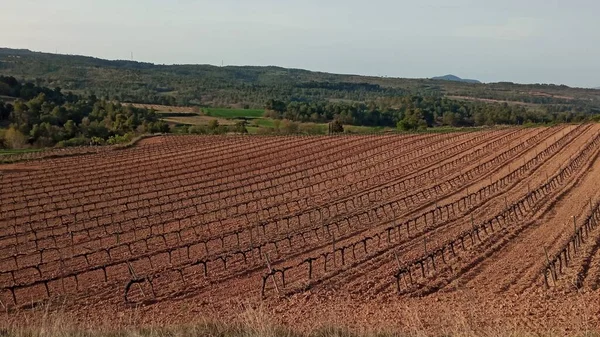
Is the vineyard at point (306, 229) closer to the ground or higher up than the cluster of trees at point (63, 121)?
higher up

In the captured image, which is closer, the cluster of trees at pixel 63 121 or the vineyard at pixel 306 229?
the vineyard at pixel 306 229

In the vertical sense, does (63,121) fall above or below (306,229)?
below

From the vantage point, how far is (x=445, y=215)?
85.7ft

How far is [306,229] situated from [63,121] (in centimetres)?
6775

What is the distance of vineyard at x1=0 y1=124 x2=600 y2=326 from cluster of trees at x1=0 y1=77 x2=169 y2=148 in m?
22.9

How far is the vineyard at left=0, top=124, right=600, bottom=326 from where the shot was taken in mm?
16312

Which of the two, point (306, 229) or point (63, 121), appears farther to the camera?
point (63, 121)

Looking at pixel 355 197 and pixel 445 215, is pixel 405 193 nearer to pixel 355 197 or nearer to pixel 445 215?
pixel 355 197

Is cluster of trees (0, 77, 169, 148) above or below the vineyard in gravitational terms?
below

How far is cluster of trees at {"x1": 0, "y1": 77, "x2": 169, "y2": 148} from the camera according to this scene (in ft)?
238

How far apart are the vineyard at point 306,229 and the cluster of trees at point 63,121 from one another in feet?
75.0

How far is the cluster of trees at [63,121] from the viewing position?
72.5m

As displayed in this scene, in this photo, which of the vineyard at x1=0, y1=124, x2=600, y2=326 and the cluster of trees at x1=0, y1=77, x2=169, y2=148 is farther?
the cluster of trees at x1=0, y1=77, x2=169, y2=148

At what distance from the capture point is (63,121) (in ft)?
275
